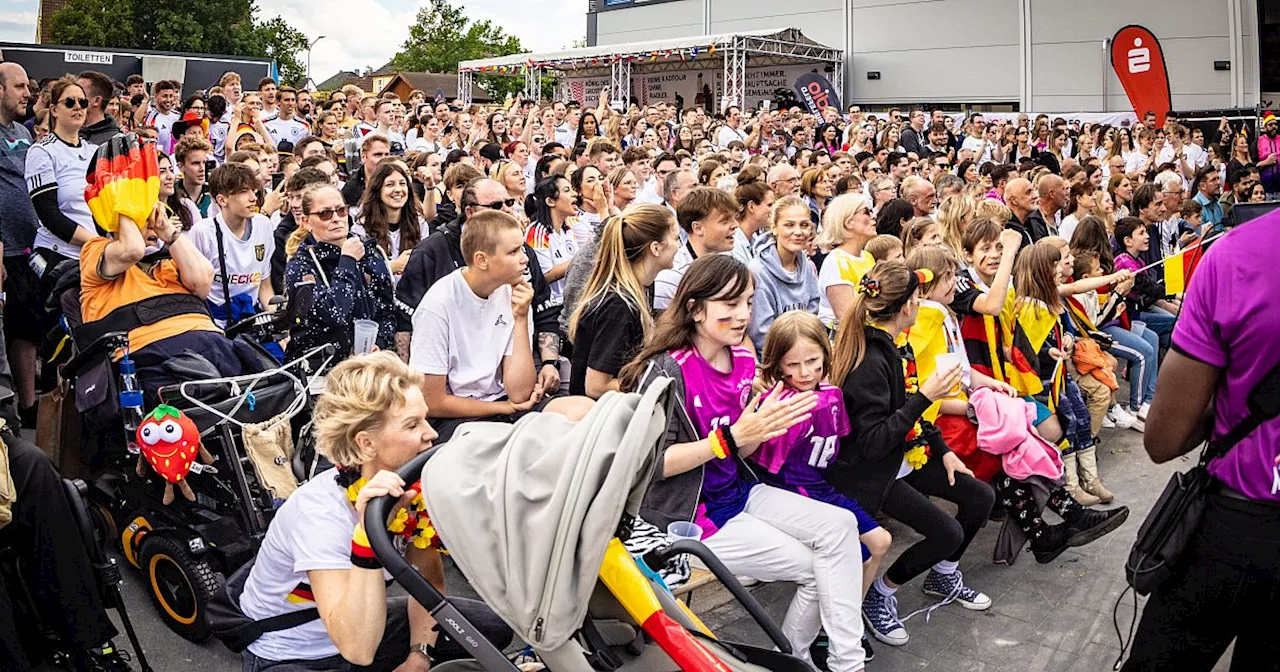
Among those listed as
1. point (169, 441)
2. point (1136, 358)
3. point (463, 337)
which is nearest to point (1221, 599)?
point (463, 337)

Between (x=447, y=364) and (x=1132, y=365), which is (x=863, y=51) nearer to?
(x=1132, y=365)

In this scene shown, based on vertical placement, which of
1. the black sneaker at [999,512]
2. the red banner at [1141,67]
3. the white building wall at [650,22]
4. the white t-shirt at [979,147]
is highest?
the white building wall at [650,22]

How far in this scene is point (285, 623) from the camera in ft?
10.3

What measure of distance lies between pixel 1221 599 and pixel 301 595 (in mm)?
2606

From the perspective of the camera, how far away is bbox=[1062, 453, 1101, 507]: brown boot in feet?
21.2

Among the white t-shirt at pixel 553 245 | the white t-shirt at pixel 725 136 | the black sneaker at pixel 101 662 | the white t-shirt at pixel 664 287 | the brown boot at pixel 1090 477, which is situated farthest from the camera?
the white t-shirt at pixel 725 136

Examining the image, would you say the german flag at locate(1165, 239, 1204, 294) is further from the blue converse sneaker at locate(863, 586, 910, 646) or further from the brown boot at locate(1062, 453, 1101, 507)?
the blue converse sneaker at locate(863, 586, 910, 646)

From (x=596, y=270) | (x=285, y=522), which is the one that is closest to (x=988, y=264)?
(x=596, y=270)

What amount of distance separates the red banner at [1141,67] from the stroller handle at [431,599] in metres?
30.1

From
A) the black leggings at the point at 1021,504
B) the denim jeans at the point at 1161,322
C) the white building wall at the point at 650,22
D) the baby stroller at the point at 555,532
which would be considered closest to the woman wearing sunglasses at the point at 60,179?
the baby stroller at the point at 555,532

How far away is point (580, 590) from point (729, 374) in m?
1.97

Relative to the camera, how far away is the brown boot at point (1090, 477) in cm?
659

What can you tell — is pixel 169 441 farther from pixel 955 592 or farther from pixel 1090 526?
pixel 1090 526

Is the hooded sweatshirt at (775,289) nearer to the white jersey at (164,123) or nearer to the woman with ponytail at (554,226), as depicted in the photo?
the woman with ponytail at (554,226)
